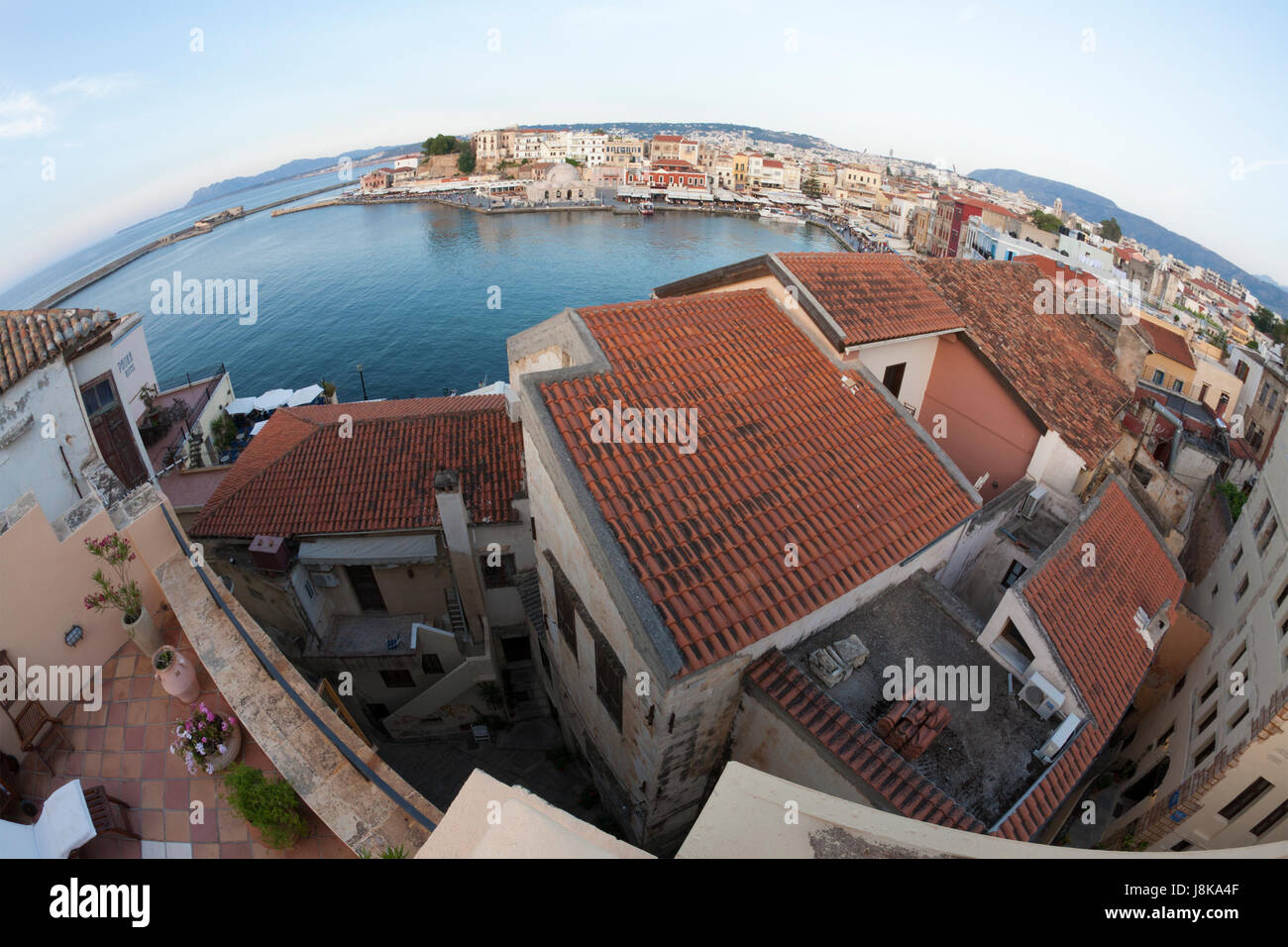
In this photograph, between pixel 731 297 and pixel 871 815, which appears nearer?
pixel 871 815

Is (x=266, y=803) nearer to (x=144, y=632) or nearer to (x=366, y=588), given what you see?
(x=144, y=632)

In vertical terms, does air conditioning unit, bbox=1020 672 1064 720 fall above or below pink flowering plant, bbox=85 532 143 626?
below

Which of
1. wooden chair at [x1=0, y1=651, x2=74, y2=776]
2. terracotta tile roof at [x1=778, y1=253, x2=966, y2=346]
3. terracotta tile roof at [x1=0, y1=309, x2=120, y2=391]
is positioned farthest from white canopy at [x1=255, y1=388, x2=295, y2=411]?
terracotta tile roof at [x1=778, y1=253, x2=966, y2=346]

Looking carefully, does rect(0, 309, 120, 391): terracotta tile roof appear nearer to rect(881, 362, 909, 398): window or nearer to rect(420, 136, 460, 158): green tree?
rect(881, 362, 909, 398): window

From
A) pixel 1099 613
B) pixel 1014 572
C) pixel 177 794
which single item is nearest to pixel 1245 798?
pixel 1099 613

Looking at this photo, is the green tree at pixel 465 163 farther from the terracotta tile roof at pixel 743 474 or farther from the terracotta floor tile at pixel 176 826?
the terracotta floor tile at pixel 176 826

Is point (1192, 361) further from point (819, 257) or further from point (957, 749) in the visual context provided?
point (957, 749)
